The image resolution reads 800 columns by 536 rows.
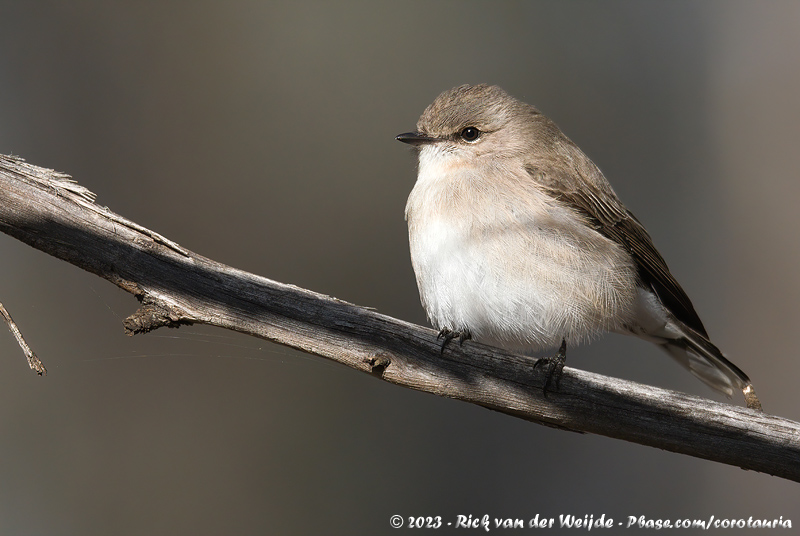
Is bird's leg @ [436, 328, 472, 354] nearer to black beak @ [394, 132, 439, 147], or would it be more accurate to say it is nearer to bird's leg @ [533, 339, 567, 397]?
bird's leg @ [533, 339, 567, 397]

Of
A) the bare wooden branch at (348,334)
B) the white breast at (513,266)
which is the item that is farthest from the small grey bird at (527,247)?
the bare wooden branch at (348,334)

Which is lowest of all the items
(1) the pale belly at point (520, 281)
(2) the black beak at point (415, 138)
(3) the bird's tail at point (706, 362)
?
(3) the bird's tail at point (706, 362)

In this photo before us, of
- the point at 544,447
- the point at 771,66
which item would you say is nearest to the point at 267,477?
the point at 544,447

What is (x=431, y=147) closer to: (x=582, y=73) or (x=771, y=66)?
(x=582, y=73)

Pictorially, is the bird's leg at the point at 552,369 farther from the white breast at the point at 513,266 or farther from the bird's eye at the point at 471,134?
the bird's eye at the point at 471,134

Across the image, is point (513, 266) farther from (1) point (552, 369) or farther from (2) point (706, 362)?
(2) point (706, 362)

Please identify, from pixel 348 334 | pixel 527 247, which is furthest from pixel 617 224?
pixel 348 334
